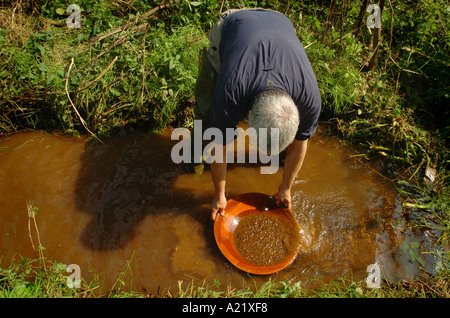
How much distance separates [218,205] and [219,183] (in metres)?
0.27

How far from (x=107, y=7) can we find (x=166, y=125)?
1669 mm

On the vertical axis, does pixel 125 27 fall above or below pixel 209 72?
above

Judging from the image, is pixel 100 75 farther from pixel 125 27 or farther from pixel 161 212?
pixel 161 212

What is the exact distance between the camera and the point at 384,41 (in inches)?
150

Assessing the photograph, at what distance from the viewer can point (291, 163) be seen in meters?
2.23

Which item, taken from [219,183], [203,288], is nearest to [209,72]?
[219,183]

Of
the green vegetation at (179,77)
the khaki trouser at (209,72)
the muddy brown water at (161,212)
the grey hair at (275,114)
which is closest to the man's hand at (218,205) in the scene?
the muddy brown water at (161,212)

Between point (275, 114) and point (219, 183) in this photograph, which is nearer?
point (275, 114)

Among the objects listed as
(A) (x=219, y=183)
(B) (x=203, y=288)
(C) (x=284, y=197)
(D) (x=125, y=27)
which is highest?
(D) (x=125, y=27)

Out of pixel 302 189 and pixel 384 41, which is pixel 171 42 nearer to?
pixel 302 189

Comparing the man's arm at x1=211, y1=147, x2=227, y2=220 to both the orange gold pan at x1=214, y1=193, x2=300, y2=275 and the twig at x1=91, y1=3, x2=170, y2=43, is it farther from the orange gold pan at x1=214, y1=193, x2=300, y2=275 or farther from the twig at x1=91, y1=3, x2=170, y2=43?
the twig at x1=91, y1=3, x2=170, y2=43

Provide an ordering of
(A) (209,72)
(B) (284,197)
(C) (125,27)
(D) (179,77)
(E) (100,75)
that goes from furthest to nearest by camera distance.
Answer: (C) (125,27)
(D) (179,77)
(E) (100,75)
(B) (284,197)
(A) (209,72)

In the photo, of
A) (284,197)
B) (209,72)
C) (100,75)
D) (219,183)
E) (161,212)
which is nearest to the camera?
(219,183)
